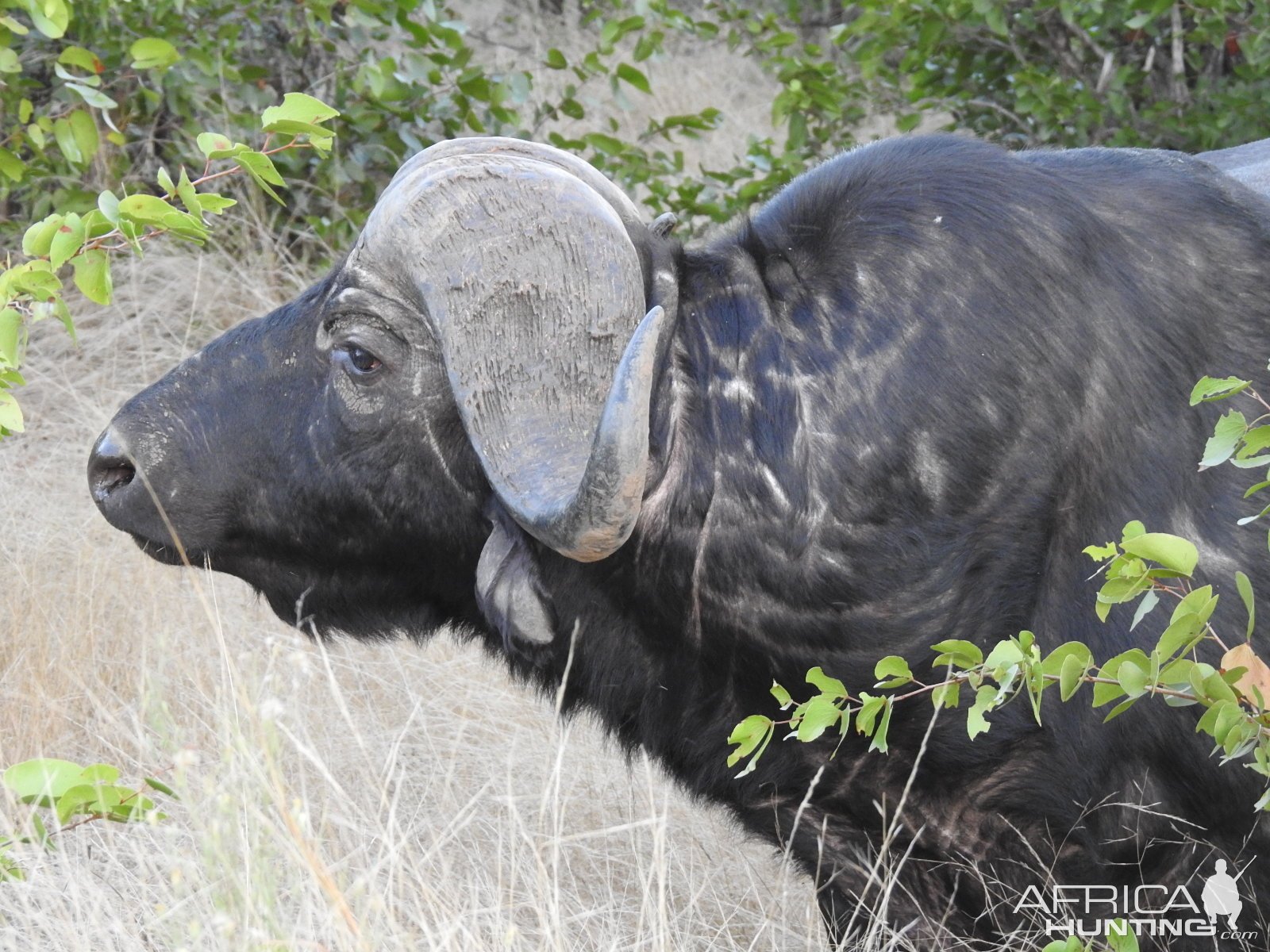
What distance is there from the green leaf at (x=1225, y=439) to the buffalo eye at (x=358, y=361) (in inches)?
64.2

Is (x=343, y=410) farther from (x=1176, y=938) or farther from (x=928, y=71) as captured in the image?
(x=928, y=71)

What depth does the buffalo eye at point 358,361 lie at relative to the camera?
326 centimetres

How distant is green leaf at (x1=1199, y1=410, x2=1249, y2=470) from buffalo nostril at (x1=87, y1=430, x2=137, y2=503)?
2.18m

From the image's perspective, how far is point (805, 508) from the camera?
10.2 ft

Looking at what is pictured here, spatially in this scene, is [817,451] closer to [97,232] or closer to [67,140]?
[97,232]

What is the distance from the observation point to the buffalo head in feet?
10.0

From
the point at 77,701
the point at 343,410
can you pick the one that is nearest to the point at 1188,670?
the point at 343,410

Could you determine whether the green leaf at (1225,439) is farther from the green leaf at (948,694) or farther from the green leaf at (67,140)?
the green leaf at (67,140)

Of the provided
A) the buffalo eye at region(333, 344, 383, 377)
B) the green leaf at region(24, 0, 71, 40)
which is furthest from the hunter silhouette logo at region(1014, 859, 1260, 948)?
the green leaf at region(24, 0, 71, 40)

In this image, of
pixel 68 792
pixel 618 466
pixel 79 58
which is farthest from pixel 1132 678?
pixel 79 58

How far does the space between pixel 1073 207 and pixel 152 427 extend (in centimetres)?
198

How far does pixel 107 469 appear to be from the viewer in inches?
137

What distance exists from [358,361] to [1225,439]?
1703 mm

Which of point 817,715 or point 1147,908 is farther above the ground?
point 817,715
